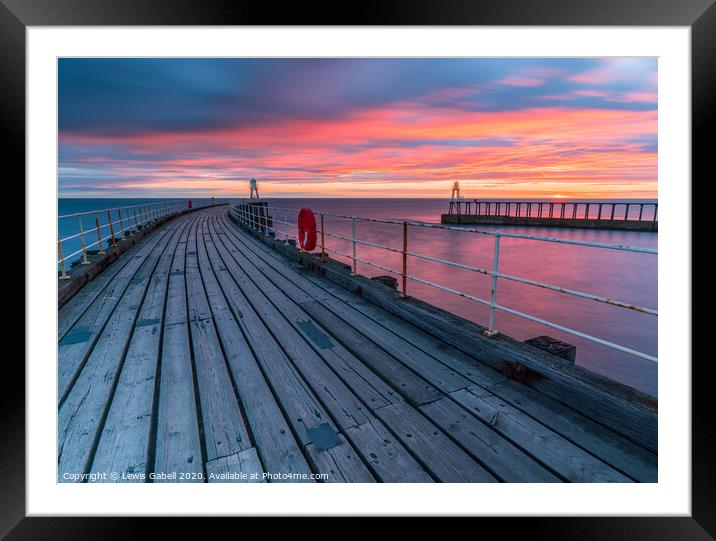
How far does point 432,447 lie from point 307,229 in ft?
15.7

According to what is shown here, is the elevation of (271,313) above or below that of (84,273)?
below

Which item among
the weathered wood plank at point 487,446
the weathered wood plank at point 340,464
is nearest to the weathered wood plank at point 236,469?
the weathered wood plank at point 340,464

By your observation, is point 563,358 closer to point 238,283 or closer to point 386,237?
point 238,283

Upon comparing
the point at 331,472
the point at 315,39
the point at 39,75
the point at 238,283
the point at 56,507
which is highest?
the point at 315,39

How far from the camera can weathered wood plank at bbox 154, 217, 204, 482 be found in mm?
1643

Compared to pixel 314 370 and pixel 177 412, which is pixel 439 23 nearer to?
pixel 314 370

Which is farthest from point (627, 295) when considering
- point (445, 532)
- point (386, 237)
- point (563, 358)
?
point (386, 237)

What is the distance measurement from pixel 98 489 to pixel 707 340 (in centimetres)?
290

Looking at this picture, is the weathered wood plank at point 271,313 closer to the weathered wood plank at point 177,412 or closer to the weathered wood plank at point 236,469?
the weathered wood plank at point 236,469

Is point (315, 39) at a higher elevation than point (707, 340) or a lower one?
higher

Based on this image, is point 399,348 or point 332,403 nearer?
point 332,403

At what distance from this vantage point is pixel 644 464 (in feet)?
5.18

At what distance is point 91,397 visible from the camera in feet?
7.12

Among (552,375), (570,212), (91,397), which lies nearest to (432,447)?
(552,375)
